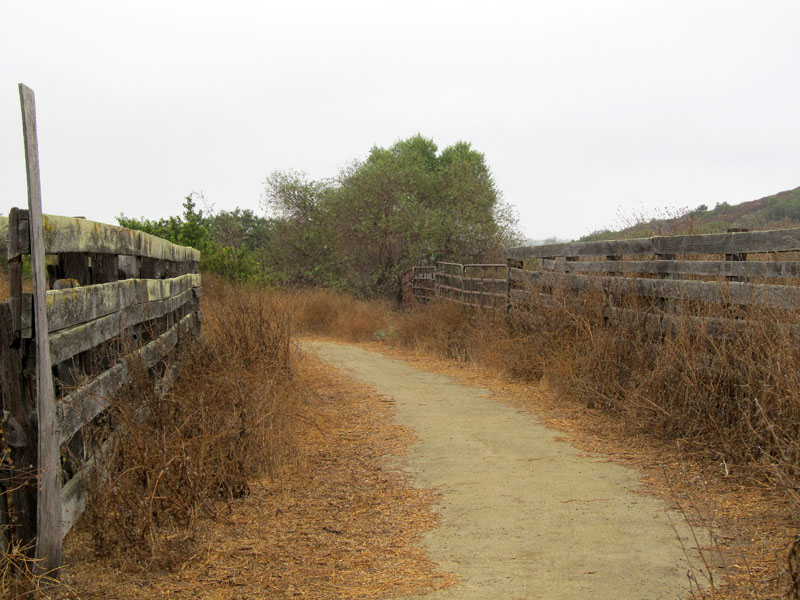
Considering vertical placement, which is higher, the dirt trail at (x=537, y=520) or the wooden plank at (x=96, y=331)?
the wooden plank at (x=96, y=331)

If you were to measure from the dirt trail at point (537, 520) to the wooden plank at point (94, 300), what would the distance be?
90.3 inches

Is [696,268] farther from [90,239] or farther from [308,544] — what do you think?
[90,239]

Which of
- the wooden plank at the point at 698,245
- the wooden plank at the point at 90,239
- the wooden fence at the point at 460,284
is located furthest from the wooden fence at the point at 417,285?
the wooden plank at the point at 90,239

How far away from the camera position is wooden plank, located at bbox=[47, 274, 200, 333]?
3805 millimetres

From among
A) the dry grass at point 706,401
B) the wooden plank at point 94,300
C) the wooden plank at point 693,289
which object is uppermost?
the wooden plank at point 94,300

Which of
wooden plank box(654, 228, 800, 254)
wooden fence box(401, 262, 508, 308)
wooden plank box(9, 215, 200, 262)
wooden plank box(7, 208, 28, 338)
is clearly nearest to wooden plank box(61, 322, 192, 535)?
wooden plank box(7, 208, 28, 338)

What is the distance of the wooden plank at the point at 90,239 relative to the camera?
12.7ft

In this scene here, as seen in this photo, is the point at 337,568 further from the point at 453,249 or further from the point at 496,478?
the point at 453,249

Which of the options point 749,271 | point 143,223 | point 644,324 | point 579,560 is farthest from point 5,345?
point 143,223

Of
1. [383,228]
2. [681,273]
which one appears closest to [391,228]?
[383,228]

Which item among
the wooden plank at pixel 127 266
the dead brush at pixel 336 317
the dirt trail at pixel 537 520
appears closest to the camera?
the dirt trail at pixel 537 520

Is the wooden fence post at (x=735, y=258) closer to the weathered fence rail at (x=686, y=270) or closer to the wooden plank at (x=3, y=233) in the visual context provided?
the weathered fence rail at (x=686, y=270)

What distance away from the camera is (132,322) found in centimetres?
548

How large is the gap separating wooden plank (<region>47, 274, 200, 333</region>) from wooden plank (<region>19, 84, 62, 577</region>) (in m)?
0.16
